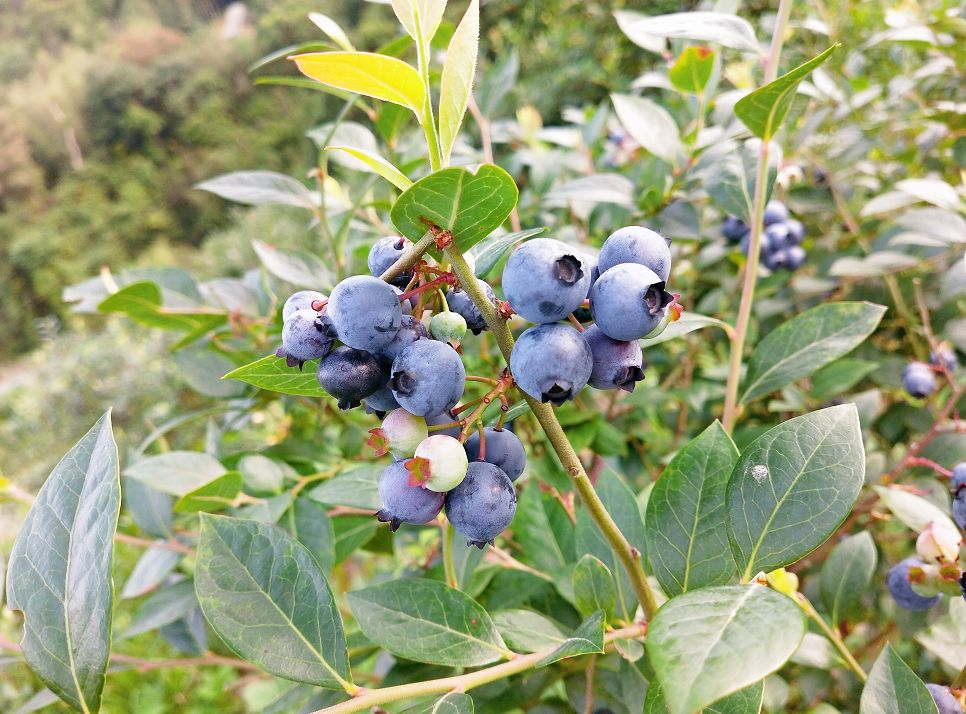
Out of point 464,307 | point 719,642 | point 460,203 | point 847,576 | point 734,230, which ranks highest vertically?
point 460,203

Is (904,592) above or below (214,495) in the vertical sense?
below

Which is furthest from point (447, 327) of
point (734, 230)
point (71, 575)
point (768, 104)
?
point (734, 230)

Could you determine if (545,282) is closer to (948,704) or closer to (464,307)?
(464,307)

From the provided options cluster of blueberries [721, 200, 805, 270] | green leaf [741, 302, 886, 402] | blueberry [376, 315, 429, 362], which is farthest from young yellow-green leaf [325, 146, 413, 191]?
cluster of blueberries [721, 200, 805, 270]

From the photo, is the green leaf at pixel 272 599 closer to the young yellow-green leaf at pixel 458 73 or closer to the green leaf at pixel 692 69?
the young yellow-green leaf at pixel 458 73

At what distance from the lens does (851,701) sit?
4.46 feet

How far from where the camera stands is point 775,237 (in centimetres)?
129

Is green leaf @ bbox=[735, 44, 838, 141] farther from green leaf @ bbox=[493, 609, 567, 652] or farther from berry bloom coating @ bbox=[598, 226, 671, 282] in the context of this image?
green leaf @ bbox=[493, 609, 567, 652]

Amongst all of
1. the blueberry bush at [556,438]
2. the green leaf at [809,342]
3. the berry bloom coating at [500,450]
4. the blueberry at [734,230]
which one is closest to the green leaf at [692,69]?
→ the blueberry bush at [556,438]

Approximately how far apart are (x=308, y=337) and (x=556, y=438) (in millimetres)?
219

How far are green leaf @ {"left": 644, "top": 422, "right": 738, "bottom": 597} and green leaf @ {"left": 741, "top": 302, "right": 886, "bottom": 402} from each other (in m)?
0.33

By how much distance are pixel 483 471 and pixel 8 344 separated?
59.7ft

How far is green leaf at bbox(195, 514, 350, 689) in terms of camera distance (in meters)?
0.53

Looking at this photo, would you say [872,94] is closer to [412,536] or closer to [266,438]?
[412,536]
